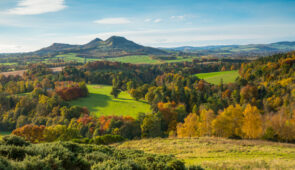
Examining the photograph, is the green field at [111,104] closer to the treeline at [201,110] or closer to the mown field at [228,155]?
the treeline at [201,110]

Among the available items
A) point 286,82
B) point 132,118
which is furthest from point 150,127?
point 286,82

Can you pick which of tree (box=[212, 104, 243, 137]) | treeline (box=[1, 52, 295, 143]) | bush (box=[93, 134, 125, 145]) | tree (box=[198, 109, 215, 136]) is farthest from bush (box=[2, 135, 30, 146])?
tree (box=[198, 109, 215, 136])

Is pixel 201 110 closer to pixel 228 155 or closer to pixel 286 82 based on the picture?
pixel 228 155

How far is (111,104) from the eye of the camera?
95812 mm

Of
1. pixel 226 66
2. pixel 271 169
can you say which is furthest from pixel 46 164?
pixel 226 66

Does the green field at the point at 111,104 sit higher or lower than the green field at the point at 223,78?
lower

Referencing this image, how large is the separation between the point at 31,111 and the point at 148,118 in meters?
59.6

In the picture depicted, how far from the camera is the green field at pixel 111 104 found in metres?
86.2

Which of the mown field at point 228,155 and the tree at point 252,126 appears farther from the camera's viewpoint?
the tree at point 252,126

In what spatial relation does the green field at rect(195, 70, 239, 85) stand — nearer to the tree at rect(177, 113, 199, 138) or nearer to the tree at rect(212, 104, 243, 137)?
the tree at rect(177, 113, 199, 138)

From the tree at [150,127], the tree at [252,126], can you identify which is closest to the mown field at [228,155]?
the tree at [252,126]

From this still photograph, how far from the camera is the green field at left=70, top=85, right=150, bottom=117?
86.2 metres

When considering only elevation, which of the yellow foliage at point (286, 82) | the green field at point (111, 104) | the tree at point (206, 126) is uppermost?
the yellow foliage at point (286, 82)

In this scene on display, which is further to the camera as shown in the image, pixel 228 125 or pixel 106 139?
pixel 228 125
